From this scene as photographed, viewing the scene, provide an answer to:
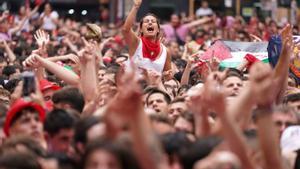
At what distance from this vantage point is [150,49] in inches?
580

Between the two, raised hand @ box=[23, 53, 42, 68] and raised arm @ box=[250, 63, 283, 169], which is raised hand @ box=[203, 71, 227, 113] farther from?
raised hand @ box=[23, 53, 42, 68]

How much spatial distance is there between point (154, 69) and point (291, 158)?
5078 millimetres

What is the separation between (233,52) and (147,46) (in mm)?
2201

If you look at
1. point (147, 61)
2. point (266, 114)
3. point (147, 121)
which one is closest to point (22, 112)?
point (147, 121)

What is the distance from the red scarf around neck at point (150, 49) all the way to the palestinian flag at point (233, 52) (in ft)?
2.02

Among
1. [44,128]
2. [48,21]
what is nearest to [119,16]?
[48,21]

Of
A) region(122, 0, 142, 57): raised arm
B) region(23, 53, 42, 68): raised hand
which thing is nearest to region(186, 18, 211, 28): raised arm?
region(122, 0, 142, 57): raised arm

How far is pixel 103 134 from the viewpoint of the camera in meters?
8.15

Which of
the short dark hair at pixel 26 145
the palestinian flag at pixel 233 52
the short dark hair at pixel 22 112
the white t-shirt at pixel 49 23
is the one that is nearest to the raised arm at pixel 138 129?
the short dark hair at pixel 26 145

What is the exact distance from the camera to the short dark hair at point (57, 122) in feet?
30.4

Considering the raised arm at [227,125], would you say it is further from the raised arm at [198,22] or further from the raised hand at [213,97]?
the raised arm at [198,22]

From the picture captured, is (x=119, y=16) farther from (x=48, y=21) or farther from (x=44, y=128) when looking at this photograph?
(x=44, y=128)

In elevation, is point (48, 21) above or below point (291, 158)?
below

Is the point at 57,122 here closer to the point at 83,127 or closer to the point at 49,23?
the point at 83,127
